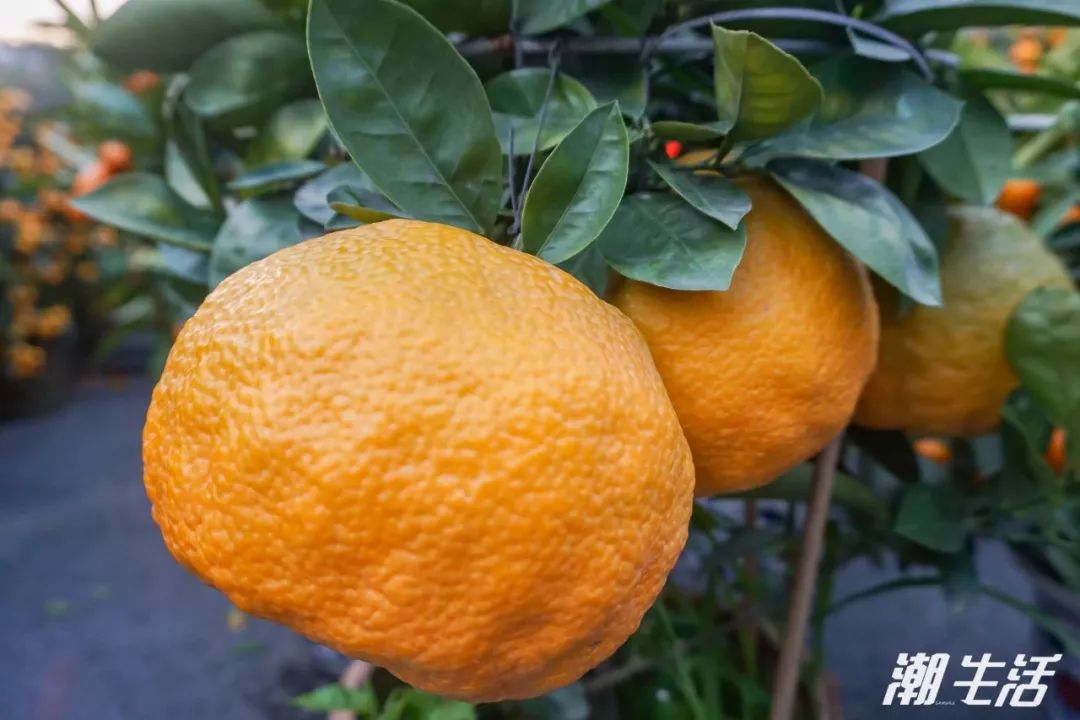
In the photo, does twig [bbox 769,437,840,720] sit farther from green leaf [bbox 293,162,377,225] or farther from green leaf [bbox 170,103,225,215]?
green leaf [bbox 170,103,225,215]

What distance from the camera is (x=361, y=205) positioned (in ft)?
1.27

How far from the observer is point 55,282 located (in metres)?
2.29

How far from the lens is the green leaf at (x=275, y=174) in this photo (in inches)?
17.6

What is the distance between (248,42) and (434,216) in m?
0.23

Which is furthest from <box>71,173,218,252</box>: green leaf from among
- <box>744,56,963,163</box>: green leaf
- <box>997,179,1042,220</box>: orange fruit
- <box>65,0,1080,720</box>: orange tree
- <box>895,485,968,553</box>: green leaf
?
<box>997,179,1042,220</box>: orange fruit

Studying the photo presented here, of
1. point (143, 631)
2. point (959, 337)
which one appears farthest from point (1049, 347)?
point (143, 631)

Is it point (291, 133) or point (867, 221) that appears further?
point (291, 133)

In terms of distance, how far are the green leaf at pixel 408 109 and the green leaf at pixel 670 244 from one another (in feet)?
0.20

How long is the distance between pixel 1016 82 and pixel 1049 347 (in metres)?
0.16

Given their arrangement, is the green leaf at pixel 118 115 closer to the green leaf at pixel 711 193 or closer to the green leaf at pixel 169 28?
the green leaf at pixel 169 28

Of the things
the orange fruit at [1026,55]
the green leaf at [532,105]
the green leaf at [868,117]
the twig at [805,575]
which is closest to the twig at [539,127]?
the green leaf at [532,105]

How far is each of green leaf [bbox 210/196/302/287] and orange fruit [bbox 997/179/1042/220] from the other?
26.5 inches

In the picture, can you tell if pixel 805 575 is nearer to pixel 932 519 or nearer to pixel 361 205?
pixel 932 519

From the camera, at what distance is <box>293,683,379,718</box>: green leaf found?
55cm
